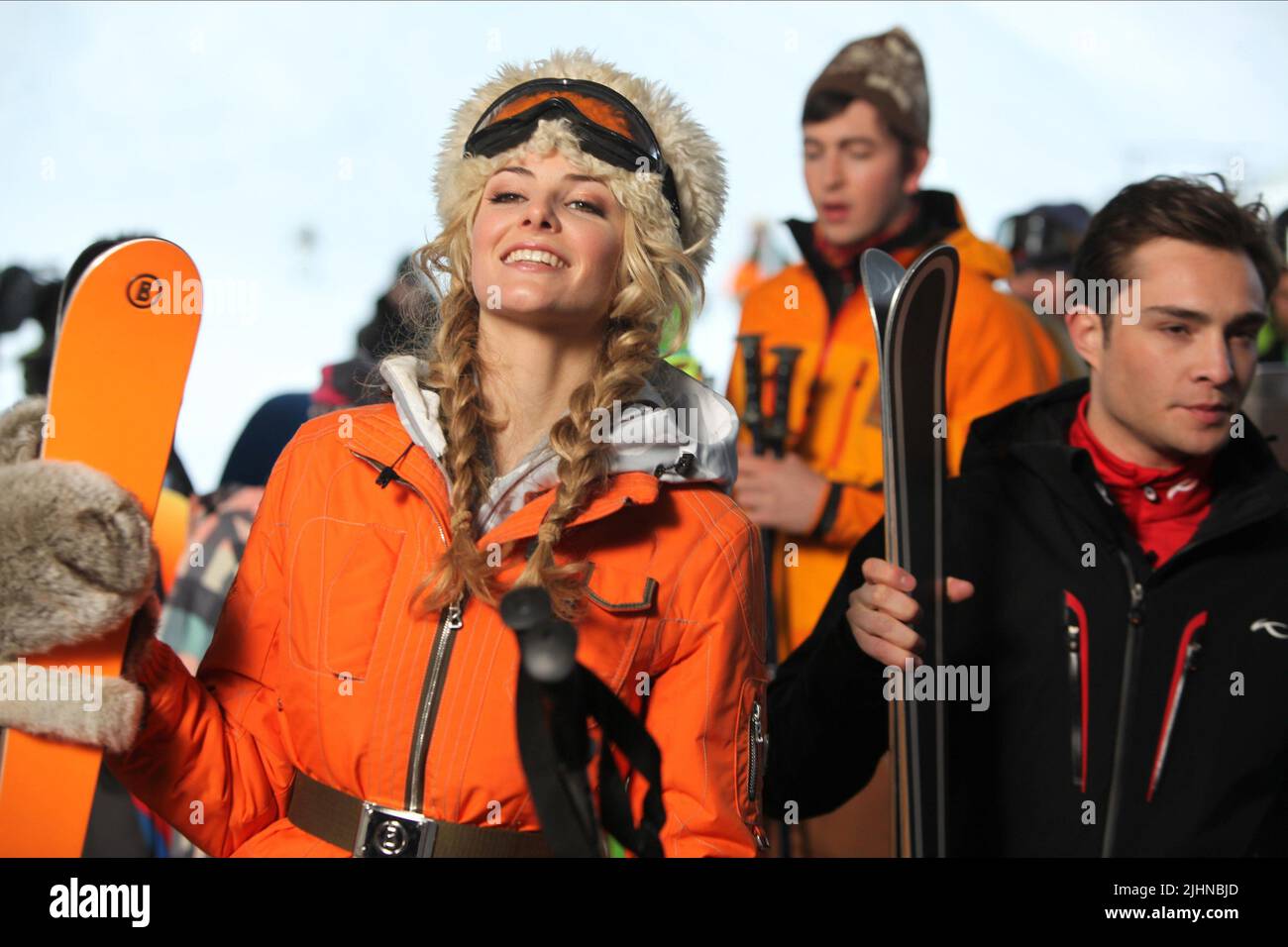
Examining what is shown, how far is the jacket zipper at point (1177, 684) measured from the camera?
1.80m

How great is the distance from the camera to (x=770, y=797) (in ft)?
6.28

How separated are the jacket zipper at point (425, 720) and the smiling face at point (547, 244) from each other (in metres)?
0.39

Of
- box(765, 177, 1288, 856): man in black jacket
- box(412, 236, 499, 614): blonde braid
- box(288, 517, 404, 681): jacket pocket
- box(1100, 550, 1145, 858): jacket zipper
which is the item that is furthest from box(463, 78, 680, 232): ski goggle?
box(1100, 550, 1145, 858): jacket zipper

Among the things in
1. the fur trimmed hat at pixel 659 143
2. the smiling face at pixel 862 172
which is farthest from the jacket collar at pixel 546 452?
the smiling face at pixel 862 172

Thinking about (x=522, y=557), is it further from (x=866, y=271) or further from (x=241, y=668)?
(x=866, y=271)

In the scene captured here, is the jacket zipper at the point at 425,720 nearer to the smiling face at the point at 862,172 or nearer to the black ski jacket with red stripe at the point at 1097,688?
the black ski jacket with red stripe at the point at 1097,688

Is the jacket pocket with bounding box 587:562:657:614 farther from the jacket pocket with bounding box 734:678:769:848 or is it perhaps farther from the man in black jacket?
the man in black jacket

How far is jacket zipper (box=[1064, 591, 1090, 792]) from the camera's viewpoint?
1.82m

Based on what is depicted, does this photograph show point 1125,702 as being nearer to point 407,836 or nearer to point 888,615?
point 888,615

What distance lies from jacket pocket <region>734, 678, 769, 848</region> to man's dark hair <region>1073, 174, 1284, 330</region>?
863 mm
